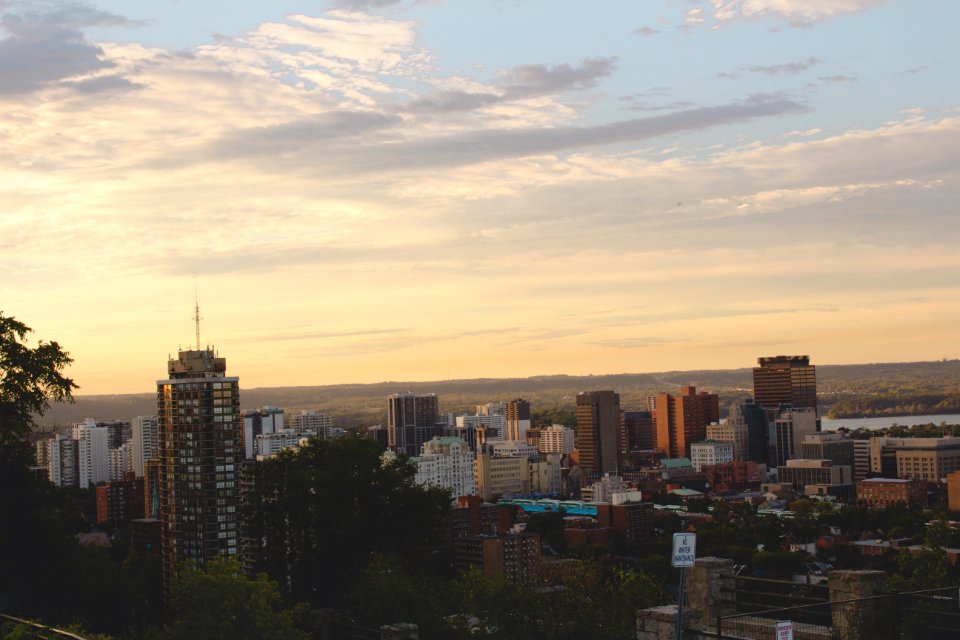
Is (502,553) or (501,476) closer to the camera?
(502,553)

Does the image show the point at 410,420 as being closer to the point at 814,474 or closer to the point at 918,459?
the point at 814,474

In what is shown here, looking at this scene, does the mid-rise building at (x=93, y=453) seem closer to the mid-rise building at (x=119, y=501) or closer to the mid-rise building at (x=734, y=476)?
the mid-rise building at (x=119, y=501)

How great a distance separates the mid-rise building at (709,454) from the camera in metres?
143

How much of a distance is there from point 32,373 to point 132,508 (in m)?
69.5

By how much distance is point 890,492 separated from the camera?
100438 millimetres

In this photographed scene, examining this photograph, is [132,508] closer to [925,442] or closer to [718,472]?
[718,472]

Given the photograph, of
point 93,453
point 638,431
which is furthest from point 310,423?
point 93,453

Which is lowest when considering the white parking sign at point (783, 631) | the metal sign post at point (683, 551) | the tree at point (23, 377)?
the white parking sign at point (783, 631)

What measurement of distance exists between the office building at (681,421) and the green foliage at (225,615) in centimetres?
15447

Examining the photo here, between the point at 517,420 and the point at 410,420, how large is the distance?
65.5 feet

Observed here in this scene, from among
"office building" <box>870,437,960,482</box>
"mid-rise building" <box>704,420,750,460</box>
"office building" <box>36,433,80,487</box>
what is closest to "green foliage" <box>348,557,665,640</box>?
"office building" <box>36,433,80,487</box>

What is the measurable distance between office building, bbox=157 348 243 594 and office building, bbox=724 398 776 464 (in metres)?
119

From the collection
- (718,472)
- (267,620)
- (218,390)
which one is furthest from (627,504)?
(267,620)

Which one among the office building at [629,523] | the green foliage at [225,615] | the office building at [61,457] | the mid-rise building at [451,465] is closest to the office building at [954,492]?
the office building at [629,523]
